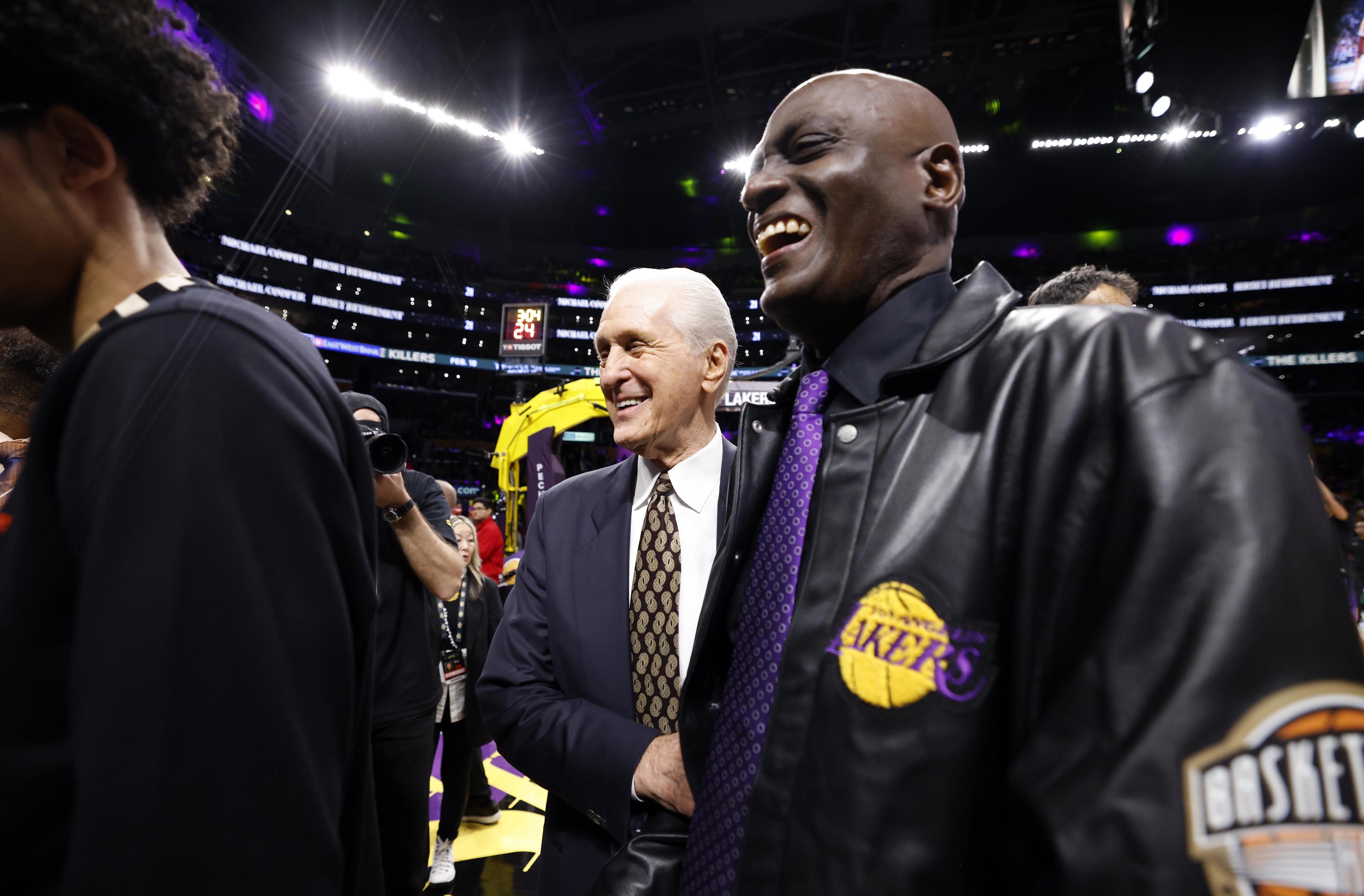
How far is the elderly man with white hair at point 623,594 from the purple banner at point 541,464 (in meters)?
5.88

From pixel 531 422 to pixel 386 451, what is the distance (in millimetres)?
6023

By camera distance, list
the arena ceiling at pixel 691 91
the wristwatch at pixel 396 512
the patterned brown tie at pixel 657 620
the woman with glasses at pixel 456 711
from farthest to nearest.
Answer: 1. the arena ceiling at pixel 691 91
2. the woman with glasses at pixel 456 711
3. the wristwatch at pixel 396 512
4. the patterned brown tie at pixel 657 620

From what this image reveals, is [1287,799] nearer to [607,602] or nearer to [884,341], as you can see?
[884,341]

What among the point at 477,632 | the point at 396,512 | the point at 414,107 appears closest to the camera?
the point at 396,512

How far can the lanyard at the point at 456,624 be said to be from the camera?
→ 3.38 meters

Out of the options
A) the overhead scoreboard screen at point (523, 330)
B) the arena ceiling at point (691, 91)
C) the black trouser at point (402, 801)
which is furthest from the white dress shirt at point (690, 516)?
the arena ceiling at point (691, 91)

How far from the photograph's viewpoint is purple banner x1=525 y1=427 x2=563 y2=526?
24.8 feet

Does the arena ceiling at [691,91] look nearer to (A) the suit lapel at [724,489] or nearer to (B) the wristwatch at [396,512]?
(A) the suit lapel at [724,489]

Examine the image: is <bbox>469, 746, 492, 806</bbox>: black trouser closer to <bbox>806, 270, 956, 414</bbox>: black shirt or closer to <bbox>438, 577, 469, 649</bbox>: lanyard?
<bbox>438, 577, 469, 649</bbox>: lanyard

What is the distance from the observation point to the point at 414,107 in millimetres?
17828

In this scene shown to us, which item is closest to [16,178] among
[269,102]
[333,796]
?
[333,796]

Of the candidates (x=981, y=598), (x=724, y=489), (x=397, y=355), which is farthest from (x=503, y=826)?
(x=397, y=355)

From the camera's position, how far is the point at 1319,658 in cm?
50

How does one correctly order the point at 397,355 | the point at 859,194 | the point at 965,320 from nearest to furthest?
the point at 965,320, the point at 859,194, the point at 397,355
